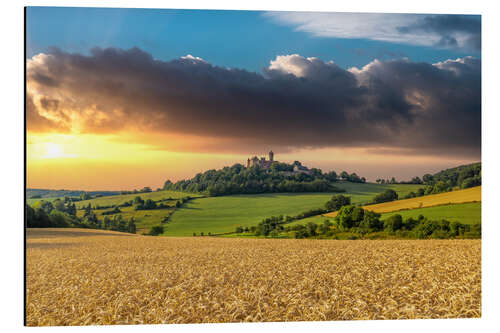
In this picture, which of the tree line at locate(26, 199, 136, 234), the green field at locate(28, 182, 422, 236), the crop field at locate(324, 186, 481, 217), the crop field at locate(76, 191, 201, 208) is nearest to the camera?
the tree line at locate(26, 199, 136, 234)

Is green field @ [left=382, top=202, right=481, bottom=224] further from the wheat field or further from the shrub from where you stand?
the shrub

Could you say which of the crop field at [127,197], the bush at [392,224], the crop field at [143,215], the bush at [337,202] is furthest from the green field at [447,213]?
the crop field at [143,215]

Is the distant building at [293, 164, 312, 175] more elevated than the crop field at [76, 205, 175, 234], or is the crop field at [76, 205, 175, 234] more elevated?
the distant building at [293, 164, 312, 175]

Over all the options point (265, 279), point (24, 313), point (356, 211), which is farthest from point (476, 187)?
point (24, 313)

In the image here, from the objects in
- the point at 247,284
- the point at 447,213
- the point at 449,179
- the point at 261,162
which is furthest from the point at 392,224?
the point at 247,284

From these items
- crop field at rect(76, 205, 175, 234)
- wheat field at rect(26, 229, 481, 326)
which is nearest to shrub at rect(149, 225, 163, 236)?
crop field at rect(76, 205, 175, 234)
